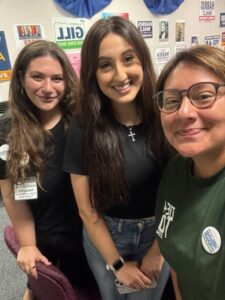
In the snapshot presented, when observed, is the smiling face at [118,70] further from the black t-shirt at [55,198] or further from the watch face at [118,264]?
the watch face at [118,264]

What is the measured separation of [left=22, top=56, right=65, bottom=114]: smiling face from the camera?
1169 mm

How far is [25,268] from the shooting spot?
1156mm

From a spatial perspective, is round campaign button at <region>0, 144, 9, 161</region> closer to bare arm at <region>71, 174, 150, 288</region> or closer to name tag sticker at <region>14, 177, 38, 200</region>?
name tag sticker at <region>14, 177, 38, 200</region>

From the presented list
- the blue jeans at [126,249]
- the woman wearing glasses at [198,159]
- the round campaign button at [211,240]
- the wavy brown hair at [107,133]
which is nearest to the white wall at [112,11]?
the wavy brown hair at [107,133]

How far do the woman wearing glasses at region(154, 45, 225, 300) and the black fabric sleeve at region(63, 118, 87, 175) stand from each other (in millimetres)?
372

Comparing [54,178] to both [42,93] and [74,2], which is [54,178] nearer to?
[42,93]

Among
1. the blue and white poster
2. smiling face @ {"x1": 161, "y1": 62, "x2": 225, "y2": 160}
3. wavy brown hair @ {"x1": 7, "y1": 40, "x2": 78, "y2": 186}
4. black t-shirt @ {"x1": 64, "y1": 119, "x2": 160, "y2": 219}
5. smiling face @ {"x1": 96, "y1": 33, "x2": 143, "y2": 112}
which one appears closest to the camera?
smiling face @ {"x1": 161, "y1": 62, "x2": 225, "y2": 160}

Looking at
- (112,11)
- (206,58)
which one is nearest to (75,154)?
(206,58)

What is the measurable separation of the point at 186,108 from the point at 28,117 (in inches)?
30.8

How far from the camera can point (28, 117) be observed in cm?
123

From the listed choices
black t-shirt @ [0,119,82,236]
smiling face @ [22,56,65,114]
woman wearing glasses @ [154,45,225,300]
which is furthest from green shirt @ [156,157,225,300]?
smiling face @ [22,56,65,114]

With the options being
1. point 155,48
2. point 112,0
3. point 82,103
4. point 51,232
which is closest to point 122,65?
point 82,103

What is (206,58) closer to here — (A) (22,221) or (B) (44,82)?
→ (B) (44,82)

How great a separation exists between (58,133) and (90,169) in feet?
0.86
